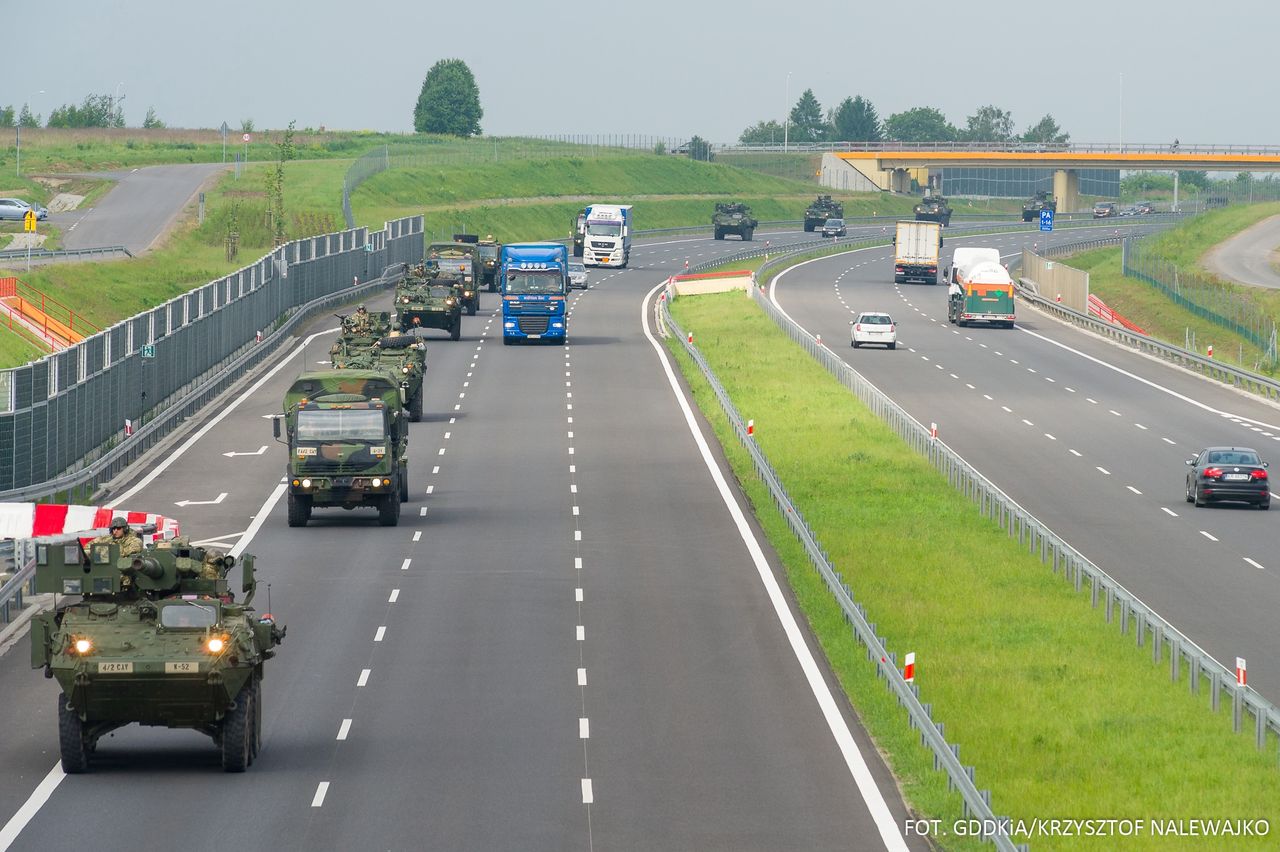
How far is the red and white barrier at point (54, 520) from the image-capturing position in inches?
1332

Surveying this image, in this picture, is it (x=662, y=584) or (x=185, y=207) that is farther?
(x=185, y=207)

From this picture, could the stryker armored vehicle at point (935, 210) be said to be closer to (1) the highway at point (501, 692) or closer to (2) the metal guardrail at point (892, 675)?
(1) the highway at point (501, 692)

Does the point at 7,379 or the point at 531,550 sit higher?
the point at 7,379

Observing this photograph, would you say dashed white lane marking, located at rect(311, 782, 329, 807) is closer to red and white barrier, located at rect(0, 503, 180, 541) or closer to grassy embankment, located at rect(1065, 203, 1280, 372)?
red and white barrier, located at rect(0, 503, 180, 541)

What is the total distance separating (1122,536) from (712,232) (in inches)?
4759

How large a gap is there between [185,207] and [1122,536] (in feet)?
311

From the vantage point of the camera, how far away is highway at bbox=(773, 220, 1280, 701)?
129 ft

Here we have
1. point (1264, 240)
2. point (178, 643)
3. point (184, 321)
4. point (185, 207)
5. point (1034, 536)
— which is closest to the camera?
point (178, 643)

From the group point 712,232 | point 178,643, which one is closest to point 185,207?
point 712,232

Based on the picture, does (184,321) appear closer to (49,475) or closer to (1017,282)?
(49,475)

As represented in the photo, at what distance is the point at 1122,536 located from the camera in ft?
150

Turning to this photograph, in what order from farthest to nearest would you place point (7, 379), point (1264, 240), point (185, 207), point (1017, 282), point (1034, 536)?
A: point (1264, 240)
point (185, 207)
point (1017, 282)
point (7, 379)
point (1034, 536)

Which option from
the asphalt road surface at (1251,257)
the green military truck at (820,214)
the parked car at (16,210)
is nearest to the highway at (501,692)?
the parked car at (16,210)

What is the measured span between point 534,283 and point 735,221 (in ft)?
241
